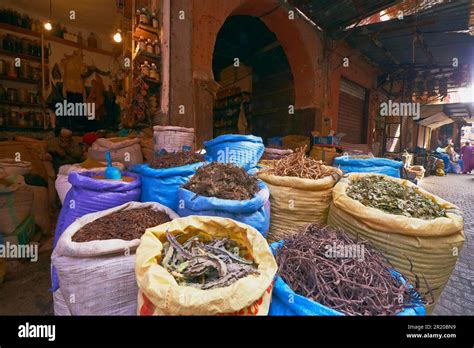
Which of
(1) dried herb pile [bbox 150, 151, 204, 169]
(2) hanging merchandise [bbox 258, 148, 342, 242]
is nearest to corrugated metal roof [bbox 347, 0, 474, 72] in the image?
(2) hanging merchandise [bbox 258, 148, 342, 242]

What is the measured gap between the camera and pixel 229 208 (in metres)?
1.63

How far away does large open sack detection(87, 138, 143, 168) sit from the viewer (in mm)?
3242

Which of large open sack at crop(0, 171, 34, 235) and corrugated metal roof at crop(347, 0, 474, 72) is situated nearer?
large open sack at crop(0, 171, 34, 235)

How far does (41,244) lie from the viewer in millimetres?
3141

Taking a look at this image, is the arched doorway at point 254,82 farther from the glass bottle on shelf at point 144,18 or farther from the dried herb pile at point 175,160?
the dried herb pile at point 175,160

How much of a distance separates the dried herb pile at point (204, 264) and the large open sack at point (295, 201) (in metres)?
0.97

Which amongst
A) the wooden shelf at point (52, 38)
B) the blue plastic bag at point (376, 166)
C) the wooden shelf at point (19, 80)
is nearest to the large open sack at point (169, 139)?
the blue plastic bag at point (376, 166)

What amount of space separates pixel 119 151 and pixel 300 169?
253cm

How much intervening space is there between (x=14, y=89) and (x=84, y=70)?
5.42 feet

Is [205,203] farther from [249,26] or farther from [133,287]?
[249,26]

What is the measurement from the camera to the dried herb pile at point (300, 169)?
228 centimetres

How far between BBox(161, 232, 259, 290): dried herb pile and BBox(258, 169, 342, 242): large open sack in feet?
3.18

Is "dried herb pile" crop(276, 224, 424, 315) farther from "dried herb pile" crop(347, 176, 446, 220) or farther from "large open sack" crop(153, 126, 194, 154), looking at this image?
"large open sack" crop(153, 126, 194, 154)
